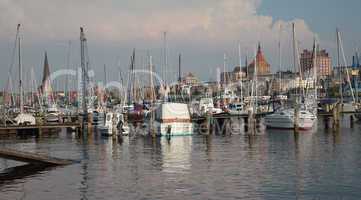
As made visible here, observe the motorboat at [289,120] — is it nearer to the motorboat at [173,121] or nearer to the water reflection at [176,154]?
the motorboat at [173,121]

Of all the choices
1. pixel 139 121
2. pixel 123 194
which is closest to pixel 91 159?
pixel 123 194

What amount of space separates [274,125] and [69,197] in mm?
52093

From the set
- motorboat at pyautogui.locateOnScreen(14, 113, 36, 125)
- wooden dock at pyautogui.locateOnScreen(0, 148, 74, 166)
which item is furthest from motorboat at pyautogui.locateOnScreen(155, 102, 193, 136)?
wooden dock at pyautogui.locateOnScreen(0, 148, 74, 166)

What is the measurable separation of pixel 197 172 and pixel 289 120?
41.0 m

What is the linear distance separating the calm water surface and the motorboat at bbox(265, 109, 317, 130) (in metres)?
13.6

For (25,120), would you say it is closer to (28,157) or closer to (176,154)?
(176,154)

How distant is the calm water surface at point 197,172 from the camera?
29.3 m

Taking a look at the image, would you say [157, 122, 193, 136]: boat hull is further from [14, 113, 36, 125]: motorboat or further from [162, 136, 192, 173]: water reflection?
[14, 113, 36, 125]: motorboat

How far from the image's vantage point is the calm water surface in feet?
96.0

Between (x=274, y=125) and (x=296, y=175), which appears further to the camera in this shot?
(x=274, y=125)

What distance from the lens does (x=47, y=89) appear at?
12862cm

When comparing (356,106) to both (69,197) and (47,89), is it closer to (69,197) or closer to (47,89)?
(47,89)

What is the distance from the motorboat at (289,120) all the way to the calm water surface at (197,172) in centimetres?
1364

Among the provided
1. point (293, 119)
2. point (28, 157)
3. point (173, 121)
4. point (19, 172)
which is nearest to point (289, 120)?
point (293, 119)
